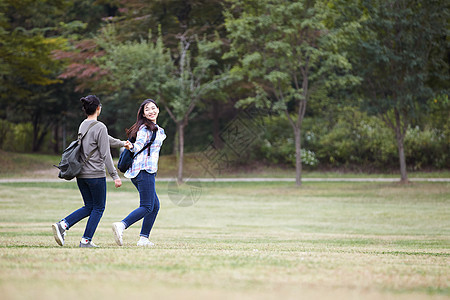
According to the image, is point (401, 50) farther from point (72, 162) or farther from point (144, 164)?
point (72, 162)

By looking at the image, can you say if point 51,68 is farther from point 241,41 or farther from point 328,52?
point 328,52

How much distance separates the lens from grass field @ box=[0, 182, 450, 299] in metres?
4.22

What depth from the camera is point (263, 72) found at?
23.2 m

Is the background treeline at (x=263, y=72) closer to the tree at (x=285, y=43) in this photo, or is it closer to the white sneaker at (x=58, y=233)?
the tree at (x=285, y=43)

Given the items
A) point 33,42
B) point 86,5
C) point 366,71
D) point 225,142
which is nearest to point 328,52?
point 366,71

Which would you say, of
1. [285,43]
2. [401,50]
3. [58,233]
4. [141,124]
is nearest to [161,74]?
[285,43]

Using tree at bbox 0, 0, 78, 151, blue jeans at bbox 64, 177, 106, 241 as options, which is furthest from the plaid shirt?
tree at bbox 0, 0, 78, 151

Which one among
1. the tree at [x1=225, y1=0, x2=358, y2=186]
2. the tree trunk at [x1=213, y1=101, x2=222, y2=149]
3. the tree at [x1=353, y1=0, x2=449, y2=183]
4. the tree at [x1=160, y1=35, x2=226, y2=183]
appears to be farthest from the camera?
the tree trunk at [x1=213, y1=101, x2=222, y2=149]

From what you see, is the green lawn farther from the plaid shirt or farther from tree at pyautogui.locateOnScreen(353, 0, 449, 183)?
the plaid shirt

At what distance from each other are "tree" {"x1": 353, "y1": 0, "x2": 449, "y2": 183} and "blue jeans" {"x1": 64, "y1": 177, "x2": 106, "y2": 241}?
17.1 m

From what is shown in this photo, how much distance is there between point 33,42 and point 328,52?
1594 centimetres

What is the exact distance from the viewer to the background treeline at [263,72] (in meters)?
22.5

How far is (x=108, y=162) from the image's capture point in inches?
276

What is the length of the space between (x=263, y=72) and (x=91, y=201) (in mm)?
16795
